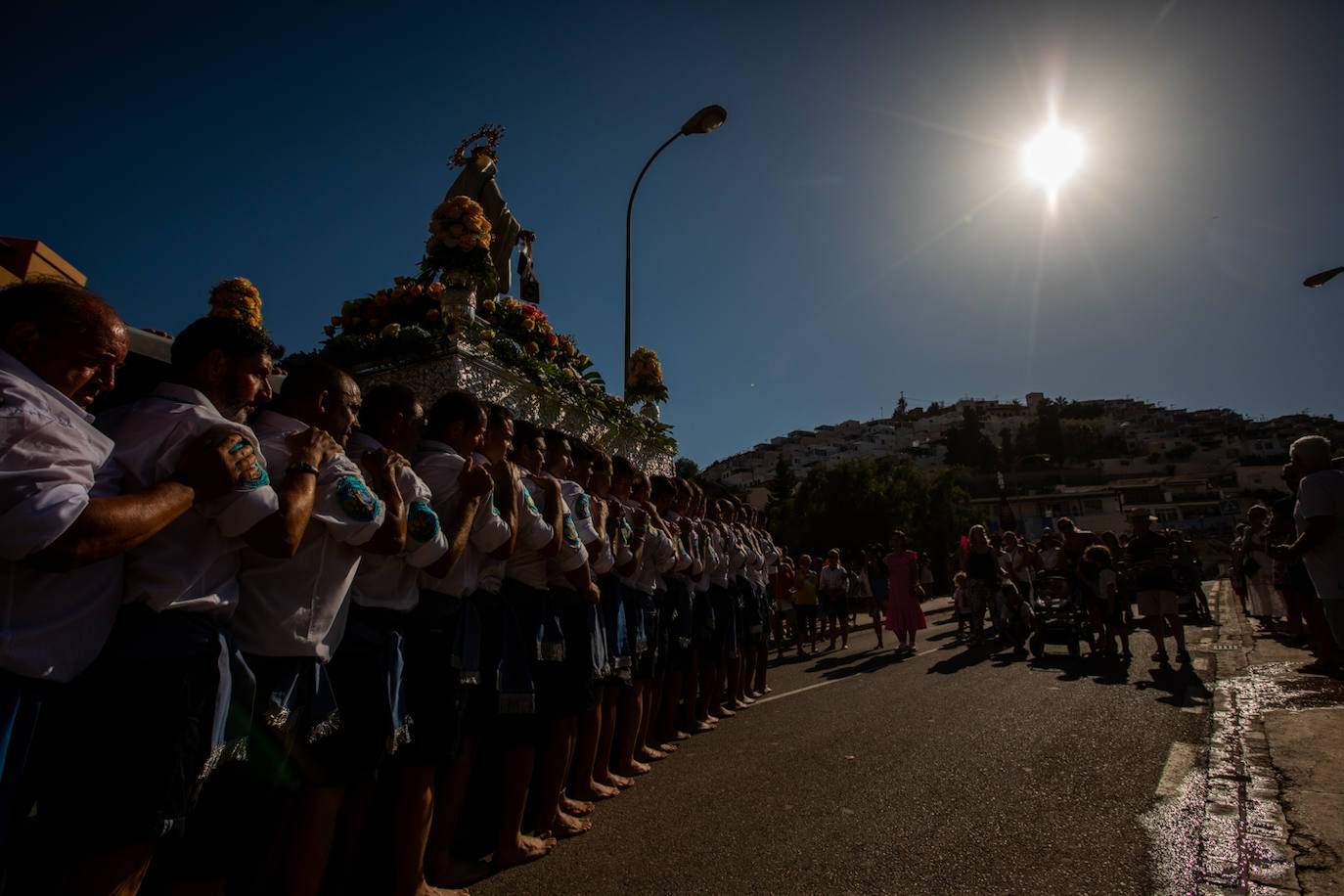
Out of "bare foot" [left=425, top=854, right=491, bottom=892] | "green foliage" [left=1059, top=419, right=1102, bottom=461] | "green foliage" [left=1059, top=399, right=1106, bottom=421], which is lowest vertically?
"bare foot" [left=425, top=854, right=491, bottom=892]

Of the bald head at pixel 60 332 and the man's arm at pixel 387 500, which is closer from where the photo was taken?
the bald head at pixel 60 332

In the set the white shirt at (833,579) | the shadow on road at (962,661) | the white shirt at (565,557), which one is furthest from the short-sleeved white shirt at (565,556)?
the white shirt at (833,579)

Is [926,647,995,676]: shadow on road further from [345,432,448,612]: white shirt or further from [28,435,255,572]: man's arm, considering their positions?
[28,435,255,572]: man's arm

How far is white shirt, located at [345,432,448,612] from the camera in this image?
2469 millimetres

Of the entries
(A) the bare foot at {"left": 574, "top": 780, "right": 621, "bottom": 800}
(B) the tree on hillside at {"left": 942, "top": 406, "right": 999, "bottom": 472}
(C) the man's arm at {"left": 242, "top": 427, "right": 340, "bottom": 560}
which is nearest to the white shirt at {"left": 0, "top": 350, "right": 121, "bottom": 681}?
(C) the man's arm at {"left": 242, "top": 427, "right": 340, "bottom": 560}

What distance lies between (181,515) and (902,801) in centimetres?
352

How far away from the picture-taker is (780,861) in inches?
113

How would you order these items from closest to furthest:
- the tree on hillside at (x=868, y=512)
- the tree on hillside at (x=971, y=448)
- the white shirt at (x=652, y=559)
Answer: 1. the white shirt at (x=652, y=559)
2. the tree on hillside at (x=868, y=512)
3. the tree on hillside at (x=971, y=448)

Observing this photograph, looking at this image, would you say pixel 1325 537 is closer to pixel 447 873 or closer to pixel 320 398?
pixel 447 873

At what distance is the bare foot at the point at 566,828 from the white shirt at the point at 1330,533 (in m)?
5.11

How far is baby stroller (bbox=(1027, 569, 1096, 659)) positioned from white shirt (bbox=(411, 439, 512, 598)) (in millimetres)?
8677

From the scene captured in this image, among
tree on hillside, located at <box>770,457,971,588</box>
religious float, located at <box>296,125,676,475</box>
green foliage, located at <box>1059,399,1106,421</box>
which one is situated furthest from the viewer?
green foliage, located at <box>1059,399,1106,421</box>

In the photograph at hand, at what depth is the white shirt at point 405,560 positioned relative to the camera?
8.10 ft

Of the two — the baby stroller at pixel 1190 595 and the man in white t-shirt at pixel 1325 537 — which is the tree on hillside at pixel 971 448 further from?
the man in white t-shirt at pixel 1325 537
